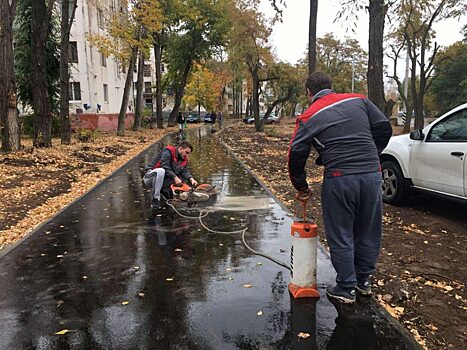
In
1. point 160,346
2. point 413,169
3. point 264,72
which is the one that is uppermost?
point 264,72

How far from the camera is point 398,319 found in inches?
143

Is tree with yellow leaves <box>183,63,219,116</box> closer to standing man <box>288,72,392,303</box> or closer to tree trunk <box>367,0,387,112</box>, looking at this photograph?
tree trunk <box>367,0,387,112</box>

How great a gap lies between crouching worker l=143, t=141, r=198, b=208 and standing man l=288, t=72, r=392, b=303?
4.25m

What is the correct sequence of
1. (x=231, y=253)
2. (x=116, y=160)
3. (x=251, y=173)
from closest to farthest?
Result: 1. (x=231, y=253)
2. (x=251, y=173)
3. (x=116, y=160)

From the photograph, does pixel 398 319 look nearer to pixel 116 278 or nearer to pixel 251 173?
pixel 116 278

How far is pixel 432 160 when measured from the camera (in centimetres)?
662

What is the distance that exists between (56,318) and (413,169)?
573 cm

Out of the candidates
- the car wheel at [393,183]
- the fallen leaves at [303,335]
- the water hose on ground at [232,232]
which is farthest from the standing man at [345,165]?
the car wheel at [393,183]

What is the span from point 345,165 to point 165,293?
2.08 meters

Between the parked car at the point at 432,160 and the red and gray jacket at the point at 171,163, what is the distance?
Result: 3.69 metres

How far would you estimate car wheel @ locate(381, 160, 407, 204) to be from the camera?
24.1ft

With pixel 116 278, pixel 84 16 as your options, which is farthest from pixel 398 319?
pixel 84 16

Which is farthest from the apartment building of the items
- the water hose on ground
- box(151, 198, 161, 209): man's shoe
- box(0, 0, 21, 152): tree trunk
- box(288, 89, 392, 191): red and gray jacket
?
box(288, 89, 392, 191): red and gray jacket

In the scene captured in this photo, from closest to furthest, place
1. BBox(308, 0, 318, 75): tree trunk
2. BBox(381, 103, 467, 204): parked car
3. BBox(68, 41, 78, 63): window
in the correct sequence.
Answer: BBox(381, 103, 467, 204): parked car < BBox(308, 0, 318, 75): tree trunk < BBox(68, 41, 78, 63): window
